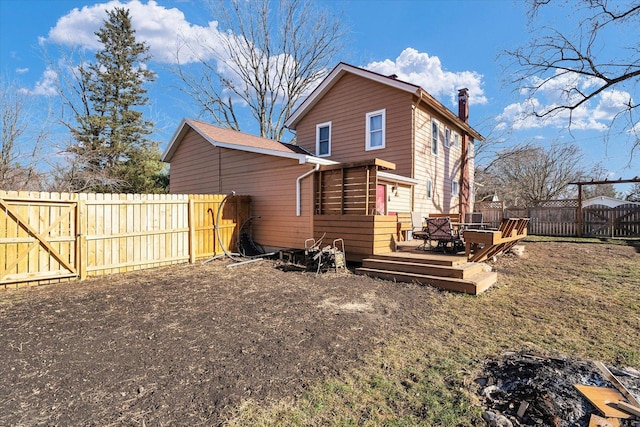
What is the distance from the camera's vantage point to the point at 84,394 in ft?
8.18

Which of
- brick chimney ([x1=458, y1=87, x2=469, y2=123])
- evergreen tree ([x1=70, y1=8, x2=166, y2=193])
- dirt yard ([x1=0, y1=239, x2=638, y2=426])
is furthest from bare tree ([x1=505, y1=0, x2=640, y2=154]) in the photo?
evergreen tree ([x1=70, y1=8, x2=166, y2=193])

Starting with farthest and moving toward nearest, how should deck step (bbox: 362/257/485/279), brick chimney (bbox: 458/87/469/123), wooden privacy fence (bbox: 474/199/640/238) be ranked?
1. brick chimney (bbox: 458/87/469/123)
2. wooden privacy fence (bbox: 474/199/640/238)
3. deck step (bbox: 362/257/485/279)

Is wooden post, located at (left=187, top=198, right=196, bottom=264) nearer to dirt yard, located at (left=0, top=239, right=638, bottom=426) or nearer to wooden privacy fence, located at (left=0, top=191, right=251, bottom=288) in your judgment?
wooden privacy fence, located at (left=0, top=191, right=251, bottom=288)

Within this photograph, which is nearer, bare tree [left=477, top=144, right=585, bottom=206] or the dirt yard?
the dirt yard

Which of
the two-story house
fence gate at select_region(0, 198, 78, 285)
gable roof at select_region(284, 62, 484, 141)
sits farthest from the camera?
gable roof at select_region(284, 62, 484, 141)

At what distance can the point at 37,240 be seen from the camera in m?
5.93

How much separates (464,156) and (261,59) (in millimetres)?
16592

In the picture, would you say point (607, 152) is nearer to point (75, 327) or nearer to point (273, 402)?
point (273, 402)

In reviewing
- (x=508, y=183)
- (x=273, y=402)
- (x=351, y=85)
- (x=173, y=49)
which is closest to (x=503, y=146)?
(x=508, y=183)

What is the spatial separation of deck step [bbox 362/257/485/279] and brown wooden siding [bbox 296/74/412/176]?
4.57 m

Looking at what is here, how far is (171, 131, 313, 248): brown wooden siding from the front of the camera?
9.27 metres

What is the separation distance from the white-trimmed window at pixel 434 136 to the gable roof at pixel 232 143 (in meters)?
4.81

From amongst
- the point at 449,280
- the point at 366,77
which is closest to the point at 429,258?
the point at 449,280

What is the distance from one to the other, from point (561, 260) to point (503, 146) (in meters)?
20.9
